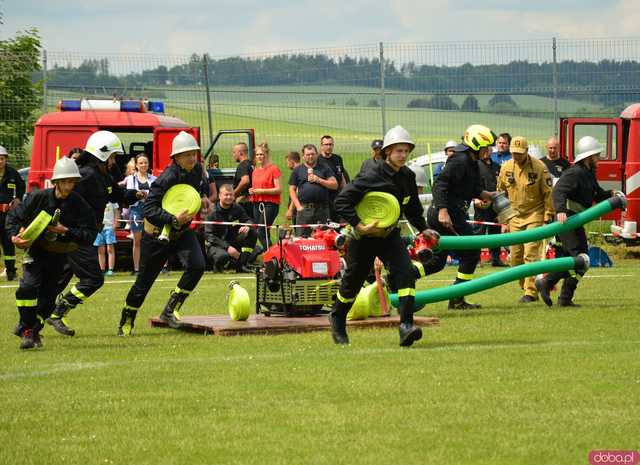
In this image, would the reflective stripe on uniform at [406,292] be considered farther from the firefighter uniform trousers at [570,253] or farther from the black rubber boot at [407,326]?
the firefighter uniform trousers at [570,253]

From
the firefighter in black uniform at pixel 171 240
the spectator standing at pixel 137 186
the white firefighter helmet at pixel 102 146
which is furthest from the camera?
the spectator standing at pixel 137 186

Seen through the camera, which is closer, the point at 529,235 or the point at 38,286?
the point at 38,286

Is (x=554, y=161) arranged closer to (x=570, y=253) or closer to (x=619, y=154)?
(x=619, y=154)

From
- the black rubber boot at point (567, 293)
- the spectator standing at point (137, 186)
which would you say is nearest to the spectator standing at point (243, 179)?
the spectator standing at point (137, 186)

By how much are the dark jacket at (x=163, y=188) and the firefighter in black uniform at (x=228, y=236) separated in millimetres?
7071

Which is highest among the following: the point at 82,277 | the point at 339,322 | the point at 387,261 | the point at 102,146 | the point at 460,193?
the point at 102,146

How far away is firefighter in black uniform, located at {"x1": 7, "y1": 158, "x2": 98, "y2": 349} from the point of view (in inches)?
494

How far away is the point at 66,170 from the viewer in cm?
1267

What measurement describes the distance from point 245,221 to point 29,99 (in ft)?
30.8

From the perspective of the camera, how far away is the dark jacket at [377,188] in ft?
38.4

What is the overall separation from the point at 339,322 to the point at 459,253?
11.9 feet

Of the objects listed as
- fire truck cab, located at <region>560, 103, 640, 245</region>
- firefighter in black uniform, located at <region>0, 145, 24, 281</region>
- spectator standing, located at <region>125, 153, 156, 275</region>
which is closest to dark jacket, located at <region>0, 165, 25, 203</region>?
firefighter in black uniform, located at <region>0, 145, 24, 281</region>

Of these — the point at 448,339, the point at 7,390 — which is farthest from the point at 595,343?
the point at 7,390

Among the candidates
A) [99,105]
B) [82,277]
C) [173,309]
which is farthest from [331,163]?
[82,277]
